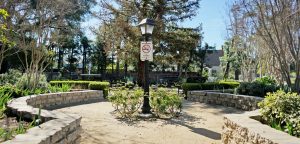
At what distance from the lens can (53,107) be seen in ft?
34.2

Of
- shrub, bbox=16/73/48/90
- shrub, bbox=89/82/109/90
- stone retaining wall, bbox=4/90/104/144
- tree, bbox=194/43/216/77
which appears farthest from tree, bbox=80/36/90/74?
stone retaining wall, bbox=4/90/104/144

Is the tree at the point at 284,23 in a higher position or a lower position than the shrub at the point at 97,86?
higher

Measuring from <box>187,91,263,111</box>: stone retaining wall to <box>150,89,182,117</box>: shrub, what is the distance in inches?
97.0

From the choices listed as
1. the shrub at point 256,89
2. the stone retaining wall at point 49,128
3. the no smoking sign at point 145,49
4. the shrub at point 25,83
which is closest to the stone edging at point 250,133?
the stone retaining wall at point 49,128

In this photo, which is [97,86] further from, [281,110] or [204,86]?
[281,110]

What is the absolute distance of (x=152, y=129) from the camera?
7.39 meters

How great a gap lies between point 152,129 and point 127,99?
64.0 inches

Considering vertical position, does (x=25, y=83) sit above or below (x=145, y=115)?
above

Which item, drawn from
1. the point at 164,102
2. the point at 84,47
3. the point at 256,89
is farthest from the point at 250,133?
the point at 84,47

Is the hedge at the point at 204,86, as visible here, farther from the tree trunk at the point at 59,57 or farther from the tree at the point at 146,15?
the tree trunk at the point at 59,57

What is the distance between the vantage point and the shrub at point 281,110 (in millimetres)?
5070

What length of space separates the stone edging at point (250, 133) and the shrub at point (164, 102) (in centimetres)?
299

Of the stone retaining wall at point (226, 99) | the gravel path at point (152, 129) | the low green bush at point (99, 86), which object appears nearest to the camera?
the gravel path at point (152, 129)

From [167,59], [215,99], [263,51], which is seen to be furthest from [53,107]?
[263,51]
